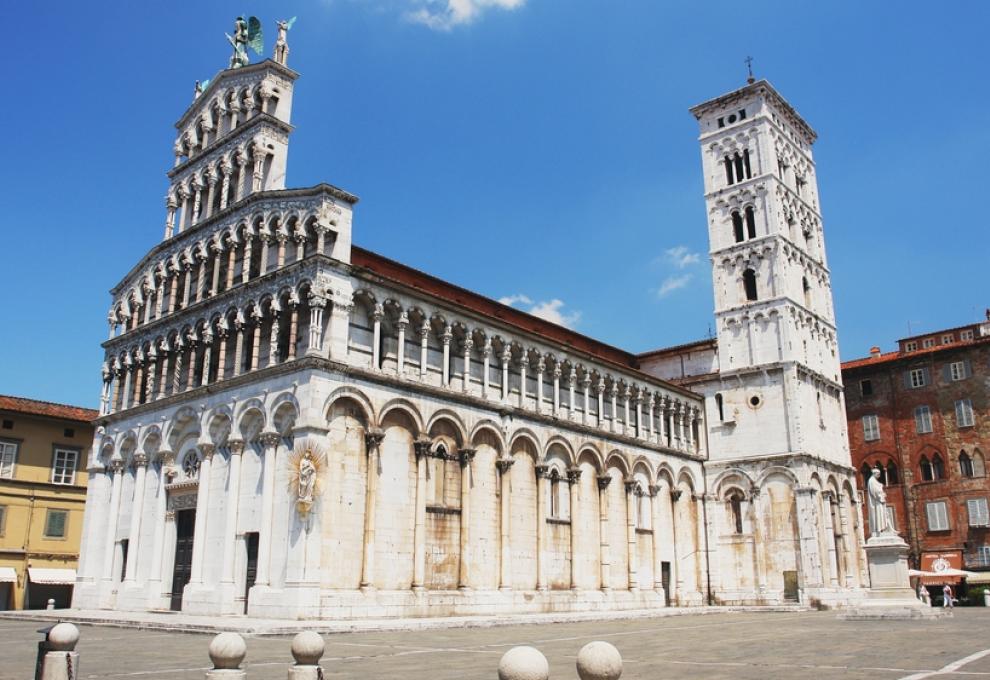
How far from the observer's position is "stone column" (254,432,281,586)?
26344 millimetres

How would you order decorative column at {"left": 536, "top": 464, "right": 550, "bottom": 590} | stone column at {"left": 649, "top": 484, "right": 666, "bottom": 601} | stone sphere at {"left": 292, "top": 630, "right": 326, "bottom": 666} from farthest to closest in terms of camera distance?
stone column at {"left": 649, "top": 484, "right": 666, "bottom": 601} → decorative column at {"left": 536, "top": 464, "right": 550, "bottom": 590} → stone sphere at {"left": 292, "top": 630, "right": 326, "bottom": 666}

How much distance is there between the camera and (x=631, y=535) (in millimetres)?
39344

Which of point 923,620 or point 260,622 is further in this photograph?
point 923,620

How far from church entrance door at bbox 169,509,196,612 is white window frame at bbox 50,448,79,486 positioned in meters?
16.0

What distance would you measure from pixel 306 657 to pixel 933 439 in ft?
168

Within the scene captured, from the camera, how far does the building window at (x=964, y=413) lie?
50062 mm

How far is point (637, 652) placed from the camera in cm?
1683

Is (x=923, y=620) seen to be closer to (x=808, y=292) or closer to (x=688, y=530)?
(x=688, y=530)

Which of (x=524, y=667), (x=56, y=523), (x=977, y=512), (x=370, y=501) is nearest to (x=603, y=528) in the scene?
(x=370, y=501)

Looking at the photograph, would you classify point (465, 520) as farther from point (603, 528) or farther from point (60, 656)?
point (60, 656)

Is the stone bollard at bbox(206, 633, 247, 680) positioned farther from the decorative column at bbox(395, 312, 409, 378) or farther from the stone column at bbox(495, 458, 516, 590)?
the stone column at bbox(495, 458, 516, 590)

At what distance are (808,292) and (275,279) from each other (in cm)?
3405

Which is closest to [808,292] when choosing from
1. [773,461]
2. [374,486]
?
[773,461]

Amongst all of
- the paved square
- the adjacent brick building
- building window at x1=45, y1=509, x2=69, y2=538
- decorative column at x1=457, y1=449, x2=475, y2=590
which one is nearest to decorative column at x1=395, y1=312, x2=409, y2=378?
decorative column at x1=457, y1=449, x2=475, y2=590
